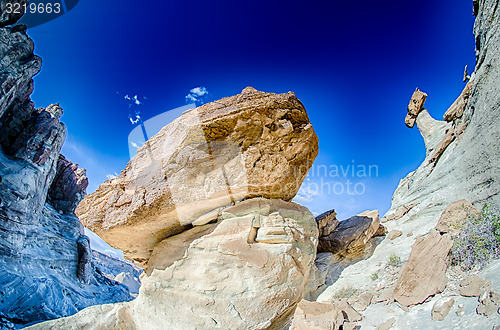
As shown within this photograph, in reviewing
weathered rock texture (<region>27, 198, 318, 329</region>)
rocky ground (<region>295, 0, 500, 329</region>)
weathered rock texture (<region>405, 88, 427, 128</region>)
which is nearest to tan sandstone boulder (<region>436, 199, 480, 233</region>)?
rocky ground (<region>295, 0, 500, 329</region>)

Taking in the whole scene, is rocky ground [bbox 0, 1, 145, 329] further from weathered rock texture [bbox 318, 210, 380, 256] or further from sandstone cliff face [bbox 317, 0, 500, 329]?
sandstone cliff face [bbox 317, 0, 500, 329]

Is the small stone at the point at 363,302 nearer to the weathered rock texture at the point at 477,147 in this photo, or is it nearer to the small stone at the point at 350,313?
the small stone at the point at 350,313

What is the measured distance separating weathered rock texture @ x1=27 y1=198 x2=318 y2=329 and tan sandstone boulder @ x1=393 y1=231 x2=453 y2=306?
1924mm

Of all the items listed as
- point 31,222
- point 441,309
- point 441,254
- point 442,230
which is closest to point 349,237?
point 442,230

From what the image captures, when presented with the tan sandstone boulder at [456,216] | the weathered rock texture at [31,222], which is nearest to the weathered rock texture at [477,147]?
the tan sandstone boulder at [456,216]

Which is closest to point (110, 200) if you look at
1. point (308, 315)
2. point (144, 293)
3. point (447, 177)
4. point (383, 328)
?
point (144, 293)

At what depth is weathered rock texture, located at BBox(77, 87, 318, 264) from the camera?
5309 millimetres

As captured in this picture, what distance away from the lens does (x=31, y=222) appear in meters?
28.1

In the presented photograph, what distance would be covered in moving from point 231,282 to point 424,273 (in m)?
4.04

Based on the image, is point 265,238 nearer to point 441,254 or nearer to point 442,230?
point 441,254

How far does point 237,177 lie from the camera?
213 inches

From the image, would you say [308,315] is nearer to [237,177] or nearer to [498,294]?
[498,294]

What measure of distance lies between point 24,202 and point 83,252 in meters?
12.5

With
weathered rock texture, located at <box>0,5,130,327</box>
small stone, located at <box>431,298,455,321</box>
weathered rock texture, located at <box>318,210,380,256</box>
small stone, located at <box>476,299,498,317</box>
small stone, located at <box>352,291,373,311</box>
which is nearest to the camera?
small stone, located at <box>476,299,498,317</box>
